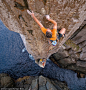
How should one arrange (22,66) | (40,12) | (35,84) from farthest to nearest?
(22,66) → (35,84) → (40,12)

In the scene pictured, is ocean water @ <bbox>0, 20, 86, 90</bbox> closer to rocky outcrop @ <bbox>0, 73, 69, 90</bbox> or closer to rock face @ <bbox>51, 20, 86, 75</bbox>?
rocky outcrop @ <bbox>0, 73, 69, 90</bbox>

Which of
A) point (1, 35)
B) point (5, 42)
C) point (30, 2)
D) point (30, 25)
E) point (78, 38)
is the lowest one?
point (30, 25)

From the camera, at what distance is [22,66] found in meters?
4.57

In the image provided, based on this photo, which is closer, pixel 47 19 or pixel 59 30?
pixel 47 19

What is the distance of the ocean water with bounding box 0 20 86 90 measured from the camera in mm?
4504

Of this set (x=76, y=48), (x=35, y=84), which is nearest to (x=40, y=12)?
(x=76, y=48)

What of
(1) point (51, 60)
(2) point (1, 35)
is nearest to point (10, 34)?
(2) point (1, 35)

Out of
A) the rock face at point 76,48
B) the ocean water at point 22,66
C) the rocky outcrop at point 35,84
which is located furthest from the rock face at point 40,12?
the ocean water at point 22,66

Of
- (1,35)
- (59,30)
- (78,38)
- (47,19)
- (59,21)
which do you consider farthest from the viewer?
(1,35)

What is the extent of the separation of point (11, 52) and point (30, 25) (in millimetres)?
4001

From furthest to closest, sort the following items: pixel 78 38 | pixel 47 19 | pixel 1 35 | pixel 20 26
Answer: pixel 1 35 → pixel 78 38 → pixel 20 26 → pixel 47 19

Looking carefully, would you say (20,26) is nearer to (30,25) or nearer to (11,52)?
(30,25)

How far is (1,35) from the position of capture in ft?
16.5

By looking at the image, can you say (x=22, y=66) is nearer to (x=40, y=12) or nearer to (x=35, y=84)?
(x=35, y=84)
